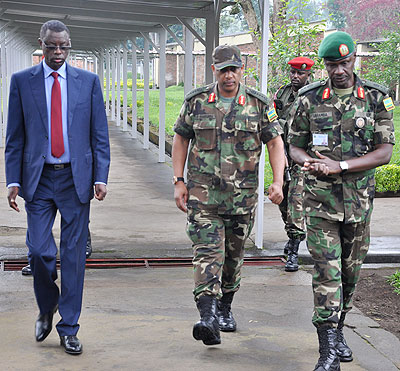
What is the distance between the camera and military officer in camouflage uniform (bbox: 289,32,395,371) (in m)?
4.25

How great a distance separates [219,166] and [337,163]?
806 mm

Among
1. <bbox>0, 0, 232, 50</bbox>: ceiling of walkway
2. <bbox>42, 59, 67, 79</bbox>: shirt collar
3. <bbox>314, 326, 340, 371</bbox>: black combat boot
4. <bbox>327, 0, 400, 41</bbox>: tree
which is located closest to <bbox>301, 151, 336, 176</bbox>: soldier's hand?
<bbox>314, 326, 340, 371</bbox>: black combat boot

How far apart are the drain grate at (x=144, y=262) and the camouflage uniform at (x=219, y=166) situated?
2.50m

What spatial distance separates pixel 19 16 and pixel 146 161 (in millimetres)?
4093

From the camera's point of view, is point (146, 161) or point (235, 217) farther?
point (146, 161)

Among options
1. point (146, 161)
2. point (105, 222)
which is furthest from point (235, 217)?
point (146, 161)

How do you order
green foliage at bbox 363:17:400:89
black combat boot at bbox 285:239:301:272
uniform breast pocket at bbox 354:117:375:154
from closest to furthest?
uniform breast pocket at bbox 354:117:375:154, black combat boot at bbox 285:239:301:272, green foliage at bbox 363:17:400:89

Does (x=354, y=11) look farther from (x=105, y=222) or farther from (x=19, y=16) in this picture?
(x=105, y=222)

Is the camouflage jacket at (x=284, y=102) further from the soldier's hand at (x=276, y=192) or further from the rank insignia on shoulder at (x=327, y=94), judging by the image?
the rank insignia on shoulder at (x=327, y=94)

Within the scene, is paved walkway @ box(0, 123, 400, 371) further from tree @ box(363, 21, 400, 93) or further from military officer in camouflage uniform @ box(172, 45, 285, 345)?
tree @ box(363, 21, 400, 93)

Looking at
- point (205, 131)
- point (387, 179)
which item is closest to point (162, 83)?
point (387, 179)

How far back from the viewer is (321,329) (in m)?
4.32

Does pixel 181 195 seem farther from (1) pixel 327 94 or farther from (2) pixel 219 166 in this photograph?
(1) pixel 327 94

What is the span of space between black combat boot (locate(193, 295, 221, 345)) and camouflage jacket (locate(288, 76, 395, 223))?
0.84 meters
